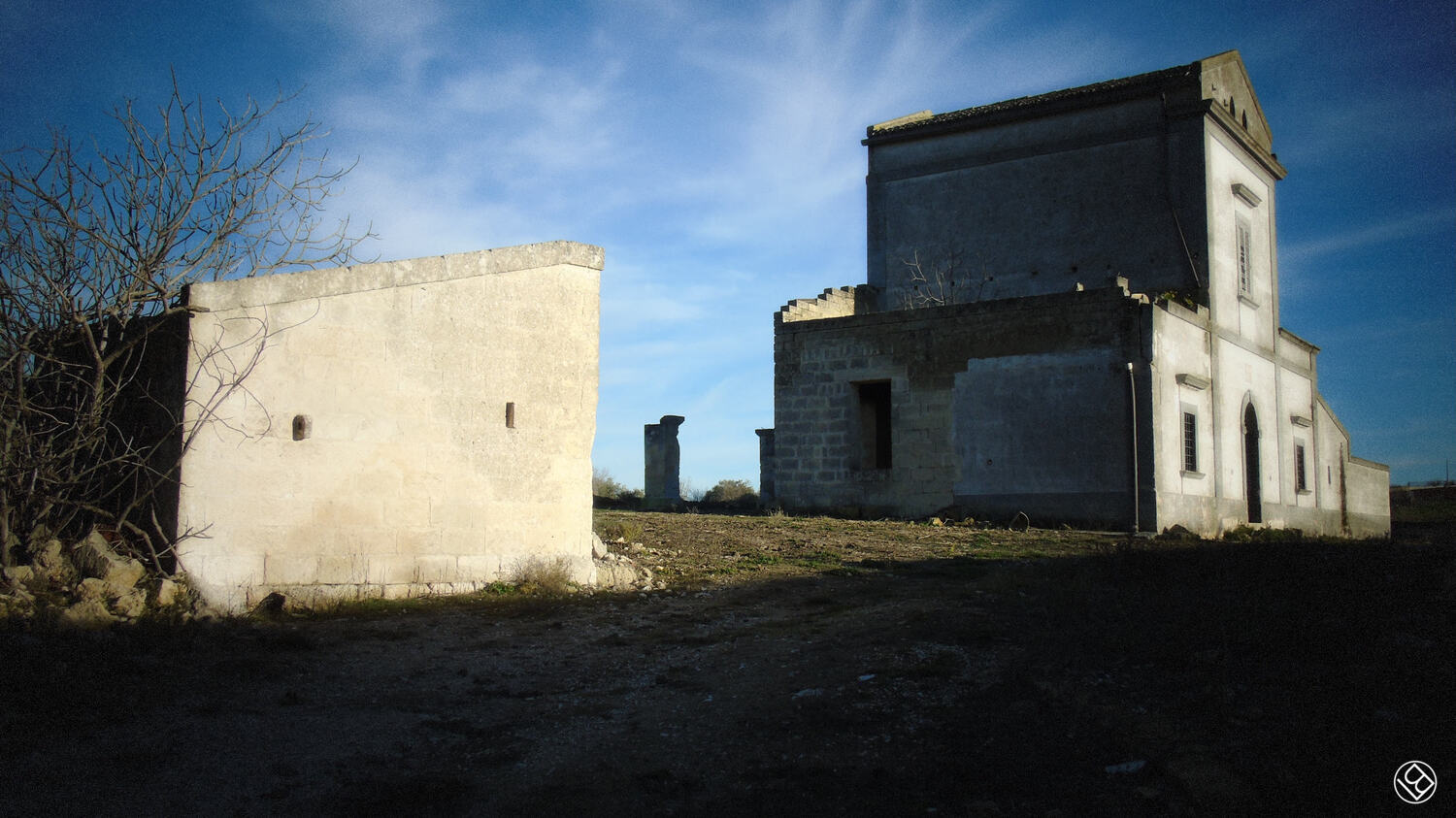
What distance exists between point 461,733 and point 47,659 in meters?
2.46

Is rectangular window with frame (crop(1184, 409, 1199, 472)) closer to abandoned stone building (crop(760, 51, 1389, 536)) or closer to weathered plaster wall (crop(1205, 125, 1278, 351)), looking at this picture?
abandoned stone building (crop(760, 51, 1389, 536))

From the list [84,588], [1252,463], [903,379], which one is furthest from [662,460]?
[84,588]

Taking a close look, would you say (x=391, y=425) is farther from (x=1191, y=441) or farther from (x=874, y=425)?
(x=1191, y=441)

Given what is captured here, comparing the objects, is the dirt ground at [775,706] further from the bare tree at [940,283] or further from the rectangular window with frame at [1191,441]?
the bare tree at [940,283]

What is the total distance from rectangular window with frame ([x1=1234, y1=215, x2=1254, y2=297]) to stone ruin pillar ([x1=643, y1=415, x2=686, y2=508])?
530 inches

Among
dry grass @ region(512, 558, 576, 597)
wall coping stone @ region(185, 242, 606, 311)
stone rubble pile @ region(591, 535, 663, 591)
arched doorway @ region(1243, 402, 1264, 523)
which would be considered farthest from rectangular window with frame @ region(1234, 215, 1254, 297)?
dry grass @ region(512, 558, 576, 597)

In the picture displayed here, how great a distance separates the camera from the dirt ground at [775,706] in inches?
176

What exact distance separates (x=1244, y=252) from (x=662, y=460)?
14516mm

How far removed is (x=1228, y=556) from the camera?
389 inches

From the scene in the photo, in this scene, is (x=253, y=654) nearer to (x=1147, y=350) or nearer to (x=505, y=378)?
(x=505, y=378)

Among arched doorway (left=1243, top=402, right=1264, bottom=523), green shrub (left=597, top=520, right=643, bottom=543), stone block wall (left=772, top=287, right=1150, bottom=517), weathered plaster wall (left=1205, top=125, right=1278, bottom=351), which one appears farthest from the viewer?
arched doorway (left=1243, top=402, right=1264, bottom=523)

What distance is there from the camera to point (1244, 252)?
22672 mm

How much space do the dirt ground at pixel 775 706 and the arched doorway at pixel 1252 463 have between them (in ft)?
47.7

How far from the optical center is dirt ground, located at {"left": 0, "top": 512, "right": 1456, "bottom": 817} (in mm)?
4469
